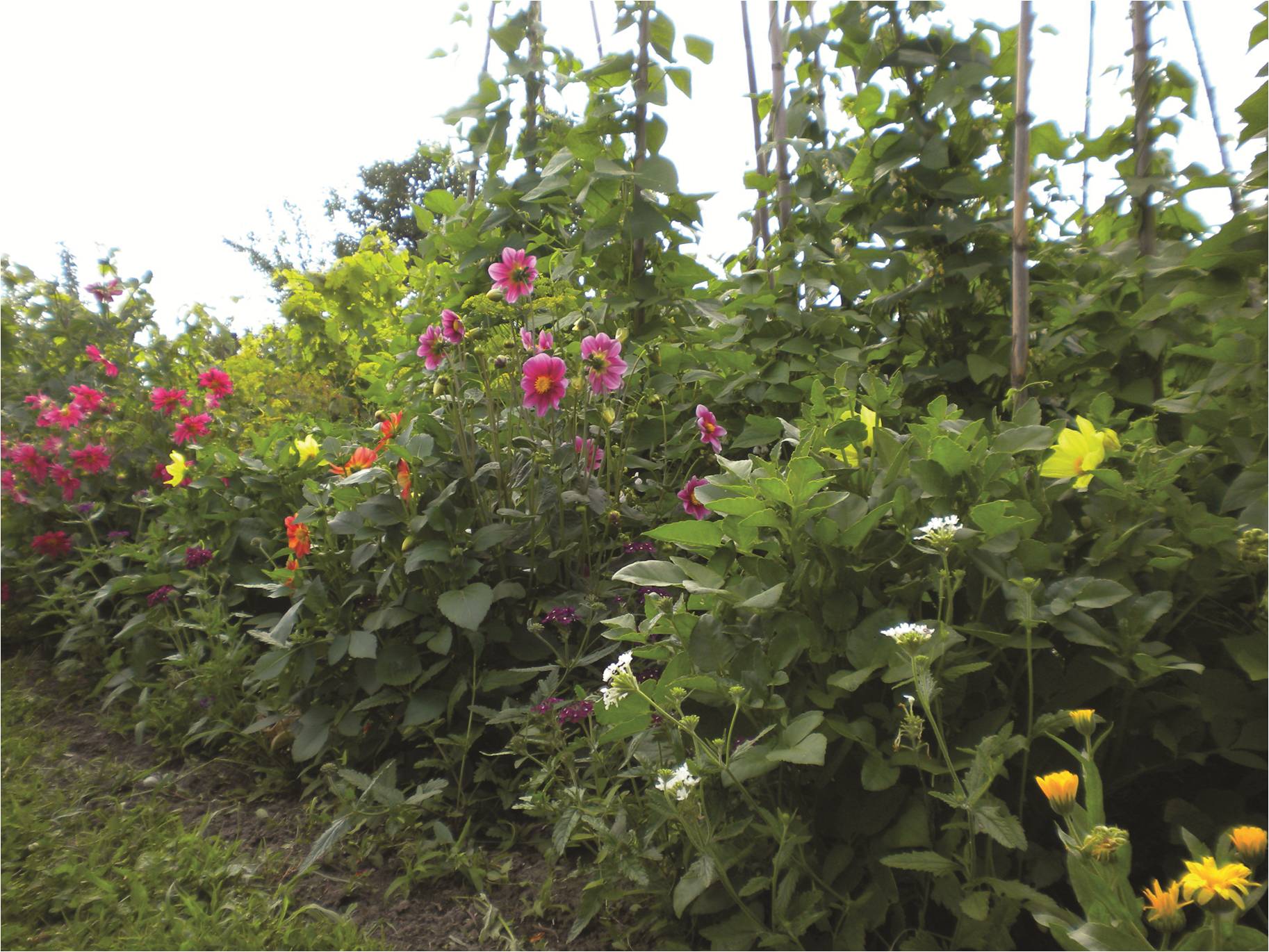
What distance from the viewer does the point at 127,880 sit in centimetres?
151

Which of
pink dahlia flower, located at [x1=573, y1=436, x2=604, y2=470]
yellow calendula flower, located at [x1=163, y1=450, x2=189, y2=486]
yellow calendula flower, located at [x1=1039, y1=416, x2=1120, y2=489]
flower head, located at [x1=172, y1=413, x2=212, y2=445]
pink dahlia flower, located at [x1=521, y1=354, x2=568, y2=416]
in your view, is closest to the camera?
yellow calendula flower, located at [x1=1039, y1=416, x2=1120, y2=489]

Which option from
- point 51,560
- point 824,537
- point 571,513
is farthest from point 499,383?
point 51,560

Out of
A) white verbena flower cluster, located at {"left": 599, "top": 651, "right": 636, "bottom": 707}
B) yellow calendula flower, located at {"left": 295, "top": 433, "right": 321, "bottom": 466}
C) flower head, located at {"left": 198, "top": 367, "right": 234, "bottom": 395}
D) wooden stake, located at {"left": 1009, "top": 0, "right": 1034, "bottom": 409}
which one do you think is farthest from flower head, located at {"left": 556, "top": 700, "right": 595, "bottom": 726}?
flower head, located at {"left": 198, "top": 367, "right": 234, "bottom": 395}

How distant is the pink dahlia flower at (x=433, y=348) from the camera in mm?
1860

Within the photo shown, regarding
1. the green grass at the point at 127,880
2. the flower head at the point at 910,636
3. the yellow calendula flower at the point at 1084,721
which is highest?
the flower head at the point at 910,636

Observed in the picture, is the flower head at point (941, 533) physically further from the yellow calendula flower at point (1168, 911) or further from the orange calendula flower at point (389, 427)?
the orange calendula flower at point (389, 427)

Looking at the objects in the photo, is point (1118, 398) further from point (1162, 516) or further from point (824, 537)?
point (824, 537)

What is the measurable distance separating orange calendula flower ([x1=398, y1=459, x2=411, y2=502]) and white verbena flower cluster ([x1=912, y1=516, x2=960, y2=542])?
1.06 meters

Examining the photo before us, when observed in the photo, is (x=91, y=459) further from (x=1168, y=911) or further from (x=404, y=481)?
(x=1168, y=911)

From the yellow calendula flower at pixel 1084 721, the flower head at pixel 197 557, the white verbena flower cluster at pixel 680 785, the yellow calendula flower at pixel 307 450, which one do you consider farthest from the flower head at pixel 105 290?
the yellow calendula flower at pixel 1084 721

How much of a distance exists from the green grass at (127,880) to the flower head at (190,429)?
1.19 m

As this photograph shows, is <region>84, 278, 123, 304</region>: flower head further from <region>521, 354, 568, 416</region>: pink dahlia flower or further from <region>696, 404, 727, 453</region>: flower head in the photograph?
<region>696, 404, 727, 453</region>: flower head

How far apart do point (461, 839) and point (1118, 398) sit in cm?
154

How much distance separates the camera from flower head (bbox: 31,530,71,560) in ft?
9.46
